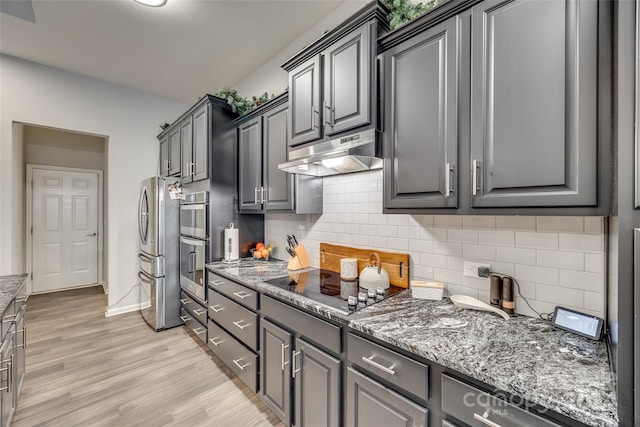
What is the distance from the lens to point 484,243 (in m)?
1.46

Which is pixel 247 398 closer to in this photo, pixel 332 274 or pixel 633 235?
pixel 332 274

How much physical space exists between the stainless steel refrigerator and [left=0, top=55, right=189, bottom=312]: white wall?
707mm

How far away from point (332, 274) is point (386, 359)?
107 centimetres

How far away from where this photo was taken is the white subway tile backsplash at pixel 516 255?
1309 millimetres

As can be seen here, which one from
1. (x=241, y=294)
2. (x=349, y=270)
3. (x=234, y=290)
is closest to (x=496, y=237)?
(x=349, y=270)

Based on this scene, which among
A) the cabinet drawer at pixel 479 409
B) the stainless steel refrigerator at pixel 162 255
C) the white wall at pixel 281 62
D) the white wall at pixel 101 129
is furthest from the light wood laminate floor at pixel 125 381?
the white wall at pixel 281 62

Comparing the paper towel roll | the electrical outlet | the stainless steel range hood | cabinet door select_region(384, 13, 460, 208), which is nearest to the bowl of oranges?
the paper towel roll

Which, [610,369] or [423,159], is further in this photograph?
[423,159]

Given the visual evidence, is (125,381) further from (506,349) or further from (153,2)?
(153,2)

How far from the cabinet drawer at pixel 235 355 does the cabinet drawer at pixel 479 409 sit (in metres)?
1.42

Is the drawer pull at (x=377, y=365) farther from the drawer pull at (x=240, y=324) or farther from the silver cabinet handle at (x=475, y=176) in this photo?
the drawer pull at (x=240, y=324)

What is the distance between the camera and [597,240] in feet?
3.72

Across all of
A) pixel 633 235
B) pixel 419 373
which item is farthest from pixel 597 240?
pixel 419 373

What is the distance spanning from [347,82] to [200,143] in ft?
6.21
